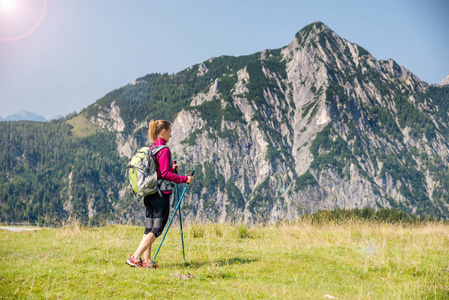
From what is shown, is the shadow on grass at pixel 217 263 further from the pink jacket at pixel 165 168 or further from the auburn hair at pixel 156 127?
the auburn hair at pixel 156 127

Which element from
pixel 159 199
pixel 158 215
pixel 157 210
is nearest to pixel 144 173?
pixel 159 199

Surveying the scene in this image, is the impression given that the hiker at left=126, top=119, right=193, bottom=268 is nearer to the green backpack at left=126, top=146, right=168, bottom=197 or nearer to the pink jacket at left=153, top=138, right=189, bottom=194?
the pink jacket at left=153, top=138, right=189, bottom=194

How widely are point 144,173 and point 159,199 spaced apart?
2.44 ft

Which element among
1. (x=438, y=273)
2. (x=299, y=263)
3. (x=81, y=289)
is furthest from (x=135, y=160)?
(x=438, y=273)

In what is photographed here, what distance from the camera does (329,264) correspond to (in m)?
8.77

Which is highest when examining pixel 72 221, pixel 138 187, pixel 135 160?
pixel 135 160

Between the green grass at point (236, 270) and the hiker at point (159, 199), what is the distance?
1.54 feet

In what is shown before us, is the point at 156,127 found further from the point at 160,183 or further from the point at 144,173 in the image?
the point at 160,183

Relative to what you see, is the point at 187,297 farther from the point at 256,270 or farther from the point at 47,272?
the point at 47,272

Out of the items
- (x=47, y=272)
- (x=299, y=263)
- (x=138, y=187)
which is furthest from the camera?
(x=299, y=263)

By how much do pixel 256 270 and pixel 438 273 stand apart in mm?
4336

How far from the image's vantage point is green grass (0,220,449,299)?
19.9ft

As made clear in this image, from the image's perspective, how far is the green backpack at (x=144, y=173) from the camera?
731cm

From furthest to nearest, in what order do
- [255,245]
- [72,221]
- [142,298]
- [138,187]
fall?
[72,221] → [255,245] → [138,187] → [142,298]
